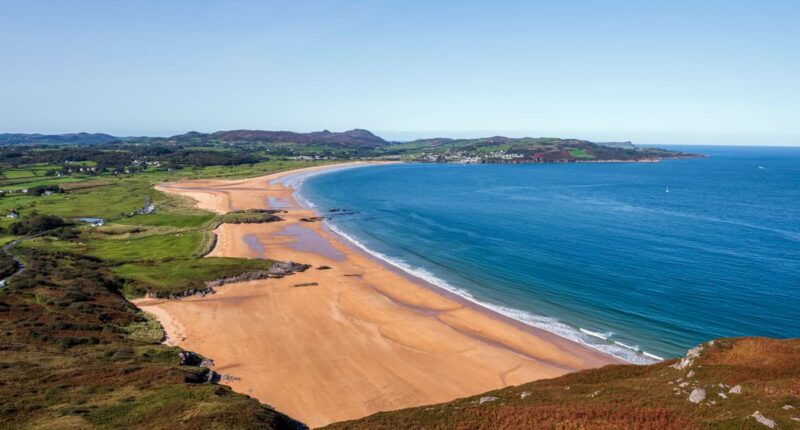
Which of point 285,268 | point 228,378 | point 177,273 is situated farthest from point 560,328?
point 177,273

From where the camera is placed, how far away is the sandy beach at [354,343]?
32500 millimetres

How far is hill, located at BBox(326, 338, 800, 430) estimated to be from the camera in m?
17.8

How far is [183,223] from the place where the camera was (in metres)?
92.6

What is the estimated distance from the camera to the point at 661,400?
19.9m

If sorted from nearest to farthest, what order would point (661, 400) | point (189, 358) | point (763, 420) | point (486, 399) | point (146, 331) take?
point (763, 420) → point (661, 400) → point (486, 399) → point (189, 358) → point (146, 331)

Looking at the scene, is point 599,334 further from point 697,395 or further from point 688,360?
point 697,395

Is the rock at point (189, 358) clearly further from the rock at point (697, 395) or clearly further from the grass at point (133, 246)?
the grass at point (133, 246)

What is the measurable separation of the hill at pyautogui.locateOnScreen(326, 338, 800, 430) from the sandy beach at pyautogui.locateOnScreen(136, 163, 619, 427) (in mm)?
9586

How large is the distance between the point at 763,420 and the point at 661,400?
12.5ft

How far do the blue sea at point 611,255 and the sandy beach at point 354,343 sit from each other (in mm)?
5081

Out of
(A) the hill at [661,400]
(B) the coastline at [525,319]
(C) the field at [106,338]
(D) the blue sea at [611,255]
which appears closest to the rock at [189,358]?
(C) the field at [106,338]

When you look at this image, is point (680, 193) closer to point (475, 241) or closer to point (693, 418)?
point (475, 241)

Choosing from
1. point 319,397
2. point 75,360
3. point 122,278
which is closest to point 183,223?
point 122,278

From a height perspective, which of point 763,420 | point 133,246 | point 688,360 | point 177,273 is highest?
point 763,420
